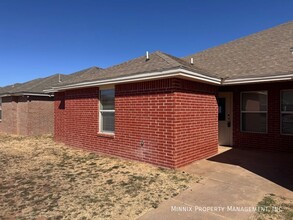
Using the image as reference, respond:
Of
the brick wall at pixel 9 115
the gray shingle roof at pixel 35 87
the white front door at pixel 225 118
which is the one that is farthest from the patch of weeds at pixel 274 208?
the brick wall at pixel 9 115

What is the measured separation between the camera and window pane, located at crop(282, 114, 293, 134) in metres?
8.33

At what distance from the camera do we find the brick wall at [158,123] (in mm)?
6551

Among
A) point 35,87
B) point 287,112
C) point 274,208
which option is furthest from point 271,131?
point 35,87

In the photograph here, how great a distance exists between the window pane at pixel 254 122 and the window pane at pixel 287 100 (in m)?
0.73

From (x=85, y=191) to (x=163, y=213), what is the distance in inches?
74.6

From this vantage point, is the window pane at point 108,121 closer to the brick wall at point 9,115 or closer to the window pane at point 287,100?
the window pane at point 287,100

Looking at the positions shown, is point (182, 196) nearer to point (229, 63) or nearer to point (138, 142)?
point (138, 142)

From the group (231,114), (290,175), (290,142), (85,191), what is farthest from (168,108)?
(290,142)

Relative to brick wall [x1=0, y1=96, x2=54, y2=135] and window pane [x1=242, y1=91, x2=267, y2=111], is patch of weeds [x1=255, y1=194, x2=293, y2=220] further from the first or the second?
brick wall [x1=0, y1=96, x2=54, y2=135]

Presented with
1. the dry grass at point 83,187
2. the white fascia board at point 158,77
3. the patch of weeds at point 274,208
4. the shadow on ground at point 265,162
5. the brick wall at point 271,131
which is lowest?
the dry grass at point 83,187

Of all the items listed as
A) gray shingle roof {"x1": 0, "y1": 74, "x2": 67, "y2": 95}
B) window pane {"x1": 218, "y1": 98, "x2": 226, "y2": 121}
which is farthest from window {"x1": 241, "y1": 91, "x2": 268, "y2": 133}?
gray shingle roof {"x1": 0, "y1": 74, "x2": 67, "y2": 95}

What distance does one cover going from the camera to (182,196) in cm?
458

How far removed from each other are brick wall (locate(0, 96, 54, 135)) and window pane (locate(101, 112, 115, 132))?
9003 mm

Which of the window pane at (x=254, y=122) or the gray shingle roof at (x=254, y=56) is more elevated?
the gray shingle roof at (x=254, y=56)
